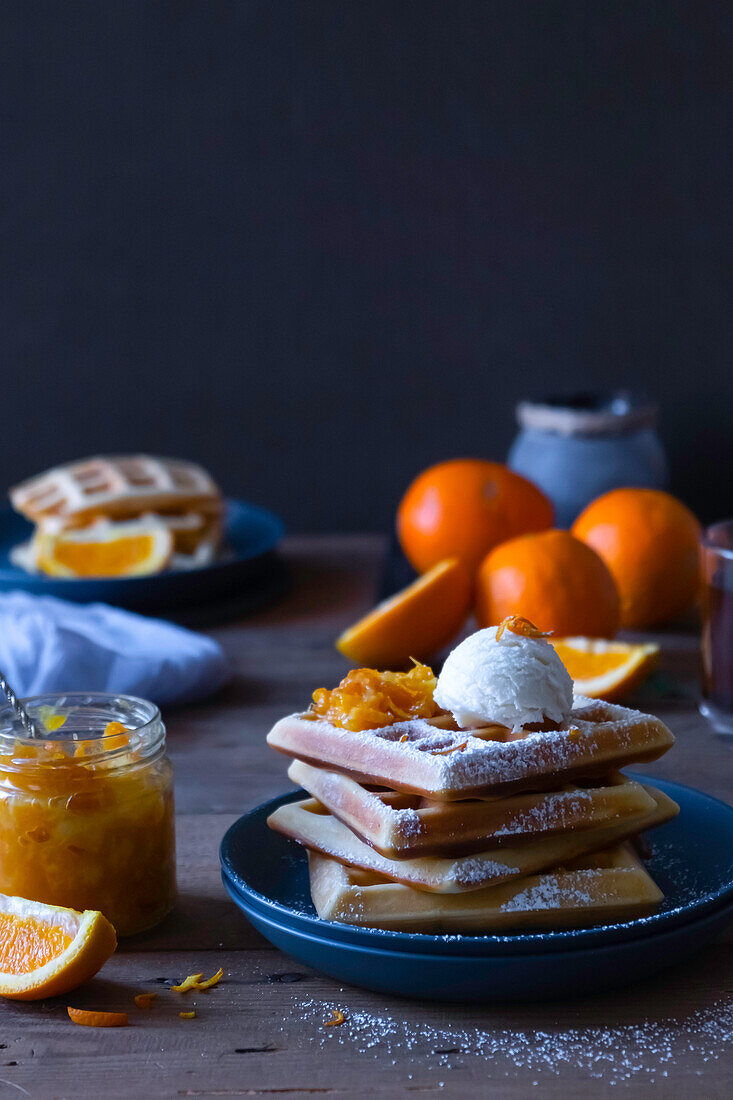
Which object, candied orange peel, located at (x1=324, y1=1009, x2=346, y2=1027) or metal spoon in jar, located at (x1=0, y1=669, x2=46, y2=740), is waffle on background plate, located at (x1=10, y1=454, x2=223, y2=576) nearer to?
metal spoon in jar, located at (x1=0, y1=669, x2=46, y2=740)

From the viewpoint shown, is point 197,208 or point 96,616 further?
point 197,208

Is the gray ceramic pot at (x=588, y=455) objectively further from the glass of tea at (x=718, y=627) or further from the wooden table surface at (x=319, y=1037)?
the wooden table surface at (x=319, y=1037)

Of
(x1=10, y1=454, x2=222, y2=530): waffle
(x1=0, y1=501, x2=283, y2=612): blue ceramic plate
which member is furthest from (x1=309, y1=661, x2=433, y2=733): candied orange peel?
(x1=10, y1=454, x2=222, y2=530): waffle

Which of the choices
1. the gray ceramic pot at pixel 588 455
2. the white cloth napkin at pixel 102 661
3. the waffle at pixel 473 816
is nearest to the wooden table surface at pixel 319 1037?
the waffle at pixel 473 816

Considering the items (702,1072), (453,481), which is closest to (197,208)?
(453,481)

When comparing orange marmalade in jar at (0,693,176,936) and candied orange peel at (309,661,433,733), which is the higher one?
candied orange peel at (309,661,433,733)

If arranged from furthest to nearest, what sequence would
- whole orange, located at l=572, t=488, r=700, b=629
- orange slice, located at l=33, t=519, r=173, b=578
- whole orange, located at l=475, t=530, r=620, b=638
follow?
orange slice, located at l=33, t=519, r=173, b=578 < whole orange, located at l=572, t=488, r=700, b=629 < whole orange, located at l=475, t=530, r=620, b=638

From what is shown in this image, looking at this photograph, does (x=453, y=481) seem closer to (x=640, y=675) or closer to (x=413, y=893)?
(x=640, y=675)
